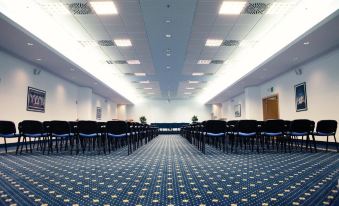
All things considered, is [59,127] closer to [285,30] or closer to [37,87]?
[37,87]

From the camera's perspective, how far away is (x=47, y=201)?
2.03 meters

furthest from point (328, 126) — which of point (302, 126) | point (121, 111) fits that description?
point (121, 111)

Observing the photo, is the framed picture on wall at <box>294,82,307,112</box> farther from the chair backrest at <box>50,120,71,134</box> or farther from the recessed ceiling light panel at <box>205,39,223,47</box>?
the chair backrest at <box>50,120,71,134</box>

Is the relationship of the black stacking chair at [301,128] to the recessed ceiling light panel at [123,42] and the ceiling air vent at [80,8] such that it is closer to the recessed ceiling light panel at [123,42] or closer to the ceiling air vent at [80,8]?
the recessed ceiling light panel at [123,42]

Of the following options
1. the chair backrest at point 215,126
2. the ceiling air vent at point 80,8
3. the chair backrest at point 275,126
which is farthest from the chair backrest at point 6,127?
the chair backrest at point 275,126

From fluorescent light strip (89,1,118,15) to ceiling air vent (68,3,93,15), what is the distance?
0.16 meters

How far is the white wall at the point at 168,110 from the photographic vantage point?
24.3 meters

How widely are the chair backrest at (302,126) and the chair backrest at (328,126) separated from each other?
41 cm

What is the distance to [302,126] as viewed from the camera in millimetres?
6020

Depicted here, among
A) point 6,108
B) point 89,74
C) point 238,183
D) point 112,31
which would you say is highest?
point 112,31

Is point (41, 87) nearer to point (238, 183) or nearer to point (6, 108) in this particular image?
point (6, 108)

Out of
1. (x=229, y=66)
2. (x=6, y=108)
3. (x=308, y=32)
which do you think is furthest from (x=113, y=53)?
(x=308, y=32)

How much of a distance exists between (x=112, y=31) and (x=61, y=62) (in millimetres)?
2748

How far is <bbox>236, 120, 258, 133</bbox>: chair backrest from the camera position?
5.79 m
